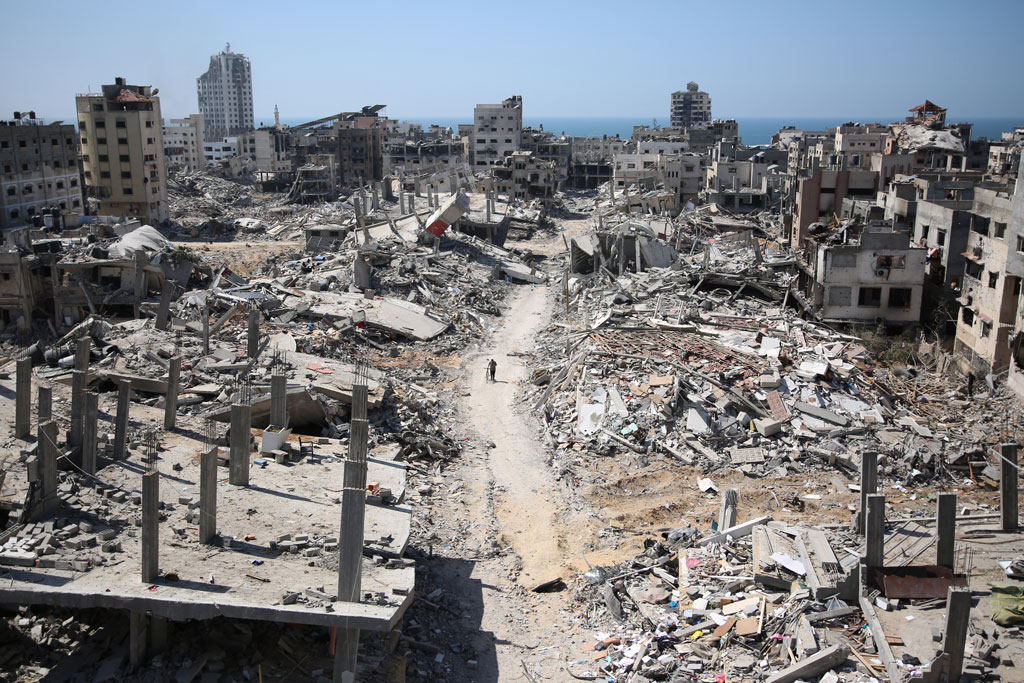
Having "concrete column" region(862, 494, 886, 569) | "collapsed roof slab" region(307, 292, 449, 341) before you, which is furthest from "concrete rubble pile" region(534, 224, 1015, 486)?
"concrete column" region(862, 494, 886, 569)

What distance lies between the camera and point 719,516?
1587cm

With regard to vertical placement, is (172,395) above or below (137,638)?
above

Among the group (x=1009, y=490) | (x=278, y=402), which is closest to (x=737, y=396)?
(x=1009, y=490)

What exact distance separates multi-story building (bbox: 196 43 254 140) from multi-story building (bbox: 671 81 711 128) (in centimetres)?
8194

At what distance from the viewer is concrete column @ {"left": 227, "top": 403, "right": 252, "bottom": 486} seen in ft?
44.5

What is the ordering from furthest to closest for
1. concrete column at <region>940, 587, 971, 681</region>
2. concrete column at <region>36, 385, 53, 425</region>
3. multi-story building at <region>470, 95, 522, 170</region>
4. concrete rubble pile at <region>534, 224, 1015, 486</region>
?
multi-story building at <region>470, 95, 522, 170</region> → concrete rubble pile at <region>534, 224, 1015, 486</region> → concrete column at <region>36, 385, 53, 425</region> → concrete column at <region>940, 587, 971, 681</region>

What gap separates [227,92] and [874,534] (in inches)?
7127

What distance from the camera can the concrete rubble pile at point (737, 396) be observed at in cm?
1914

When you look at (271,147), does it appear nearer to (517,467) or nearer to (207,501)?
(517,467)

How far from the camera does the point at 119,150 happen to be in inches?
2356

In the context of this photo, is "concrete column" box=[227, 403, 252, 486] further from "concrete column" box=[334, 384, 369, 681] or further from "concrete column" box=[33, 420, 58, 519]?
"concrete column" box=[334, 384, 369, 681]

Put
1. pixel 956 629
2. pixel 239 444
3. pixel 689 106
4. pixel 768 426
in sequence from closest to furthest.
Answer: pixel 956 629
pixel 239 444
pixel 768 426
pixel 689 106

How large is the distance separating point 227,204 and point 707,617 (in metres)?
68.3

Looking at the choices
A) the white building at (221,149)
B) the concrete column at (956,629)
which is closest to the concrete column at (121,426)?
the concrete column at (956,629)
